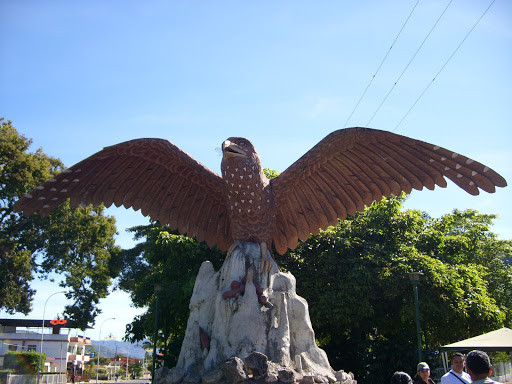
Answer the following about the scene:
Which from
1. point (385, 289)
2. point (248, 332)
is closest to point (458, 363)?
point (248, 332)

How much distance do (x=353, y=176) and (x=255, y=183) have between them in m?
1.59

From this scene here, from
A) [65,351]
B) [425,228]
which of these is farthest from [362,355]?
[65,351]

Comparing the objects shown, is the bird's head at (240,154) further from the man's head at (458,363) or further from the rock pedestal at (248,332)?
the man's head at (458,363)

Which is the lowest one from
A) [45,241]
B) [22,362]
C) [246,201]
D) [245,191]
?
[22,362]

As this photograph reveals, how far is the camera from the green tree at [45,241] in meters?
21.7

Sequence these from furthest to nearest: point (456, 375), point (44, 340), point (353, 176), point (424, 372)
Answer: point (44, 340)
point (353, 176)
point (424, 372)
point (456, 375)

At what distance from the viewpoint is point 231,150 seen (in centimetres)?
648

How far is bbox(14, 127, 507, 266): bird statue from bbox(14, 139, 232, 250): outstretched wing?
15 mm

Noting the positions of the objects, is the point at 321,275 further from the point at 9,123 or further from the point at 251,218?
the point at 9,123

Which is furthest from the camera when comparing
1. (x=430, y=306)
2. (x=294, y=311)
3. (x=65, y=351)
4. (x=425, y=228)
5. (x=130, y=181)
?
(x=65, y=351)

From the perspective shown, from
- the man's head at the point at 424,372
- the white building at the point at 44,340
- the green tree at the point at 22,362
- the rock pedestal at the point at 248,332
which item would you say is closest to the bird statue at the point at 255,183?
the rock pedestal at the point at 248,332

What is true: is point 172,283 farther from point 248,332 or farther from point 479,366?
point 479,366

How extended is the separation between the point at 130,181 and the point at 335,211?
3.19m

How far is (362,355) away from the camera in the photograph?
49.6ft
